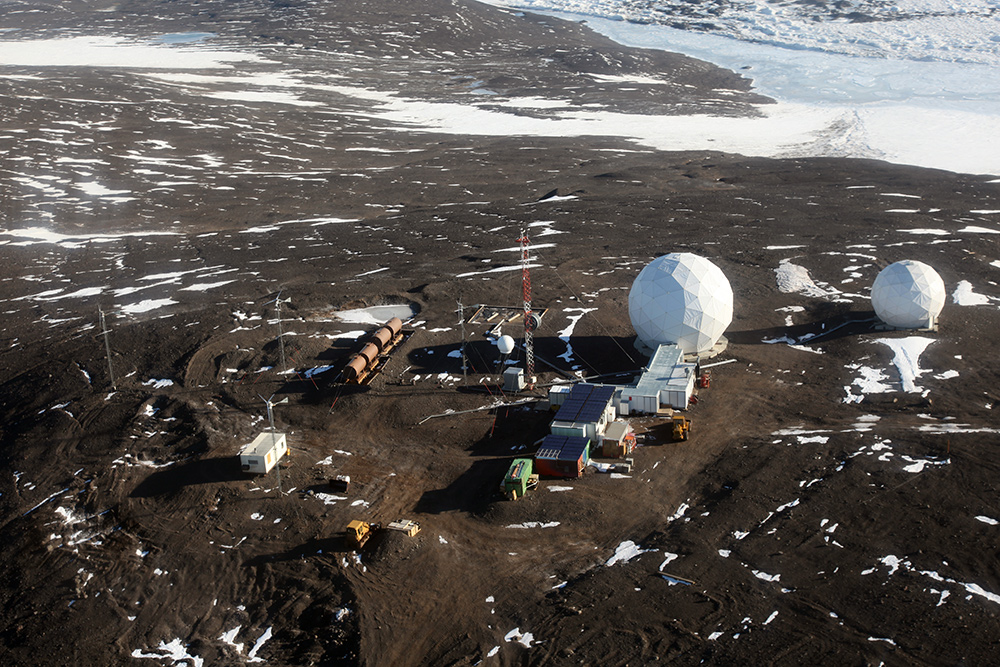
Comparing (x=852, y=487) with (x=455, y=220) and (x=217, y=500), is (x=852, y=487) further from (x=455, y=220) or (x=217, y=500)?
(x=455, y=220)

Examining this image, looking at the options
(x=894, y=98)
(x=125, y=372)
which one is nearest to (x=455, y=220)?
(x=125, y=372)

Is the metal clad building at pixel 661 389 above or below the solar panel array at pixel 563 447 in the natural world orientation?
Result: above

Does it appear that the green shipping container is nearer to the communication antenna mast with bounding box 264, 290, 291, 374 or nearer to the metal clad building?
the metal clad building

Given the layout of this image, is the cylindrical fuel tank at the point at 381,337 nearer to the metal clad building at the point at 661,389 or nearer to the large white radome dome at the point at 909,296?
the metal clad building at the point at 661,389

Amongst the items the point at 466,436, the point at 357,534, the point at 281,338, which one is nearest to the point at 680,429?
the point at 466,436

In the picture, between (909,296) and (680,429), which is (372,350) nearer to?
(680,429)

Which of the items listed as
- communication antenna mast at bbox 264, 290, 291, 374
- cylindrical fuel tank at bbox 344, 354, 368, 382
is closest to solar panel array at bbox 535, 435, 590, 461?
cylindrical fuel tank at bbox 344, 354, 368, 382

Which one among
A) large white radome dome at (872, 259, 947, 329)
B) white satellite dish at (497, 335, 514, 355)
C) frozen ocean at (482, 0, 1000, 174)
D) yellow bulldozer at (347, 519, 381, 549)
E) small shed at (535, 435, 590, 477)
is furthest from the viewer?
frozen ocean at (482, 0, 1000, 174)

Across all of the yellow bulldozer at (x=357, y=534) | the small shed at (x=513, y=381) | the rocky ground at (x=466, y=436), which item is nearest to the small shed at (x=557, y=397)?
the rocky ground at (x=466, y=436)
